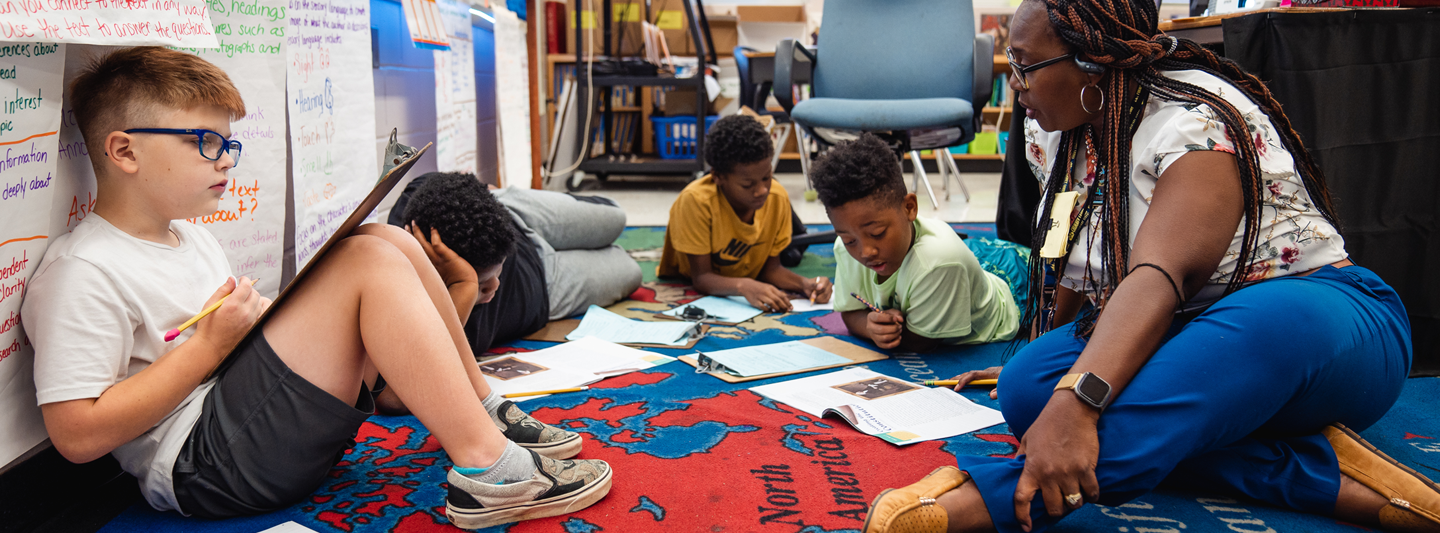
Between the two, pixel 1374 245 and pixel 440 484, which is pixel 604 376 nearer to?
pixel 440 484

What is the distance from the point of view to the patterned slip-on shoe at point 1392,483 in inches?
39.2

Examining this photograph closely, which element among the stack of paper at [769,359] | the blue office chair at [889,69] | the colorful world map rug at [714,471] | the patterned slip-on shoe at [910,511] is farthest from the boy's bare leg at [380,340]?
the blue office chair at [889,69]

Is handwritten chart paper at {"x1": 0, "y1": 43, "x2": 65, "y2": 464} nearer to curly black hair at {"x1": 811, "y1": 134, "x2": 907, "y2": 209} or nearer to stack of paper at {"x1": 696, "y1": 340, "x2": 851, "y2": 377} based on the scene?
stack of paper at {"x1": 696, "y1": 340, "x2": 851, "y2": 377}

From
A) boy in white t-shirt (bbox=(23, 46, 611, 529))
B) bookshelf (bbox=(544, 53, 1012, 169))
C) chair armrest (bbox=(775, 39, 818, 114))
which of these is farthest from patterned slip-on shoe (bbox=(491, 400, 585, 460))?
bookshelf (bbox=(544, 53, 1012, 169))

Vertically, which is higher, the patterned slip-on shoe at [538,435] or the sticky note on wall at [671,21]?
the sticky note on wall at [671,21]

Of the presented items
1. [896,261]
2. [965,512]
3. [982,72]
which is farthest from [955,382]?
[982,72]

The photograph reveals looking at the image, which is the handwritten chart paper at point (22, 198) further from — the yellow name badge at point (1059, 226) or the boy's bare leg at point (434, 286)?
the yellow name badge at point (1059, 226)

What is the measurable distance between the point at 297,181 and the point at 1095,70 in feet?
4.64

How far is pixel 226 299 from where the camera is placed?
1023 mm

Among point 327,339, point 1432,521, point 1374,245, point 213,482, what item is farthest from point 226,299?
point 1374,245

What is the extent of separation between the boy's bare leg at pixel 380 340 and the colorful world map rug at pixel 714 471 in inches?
5.5

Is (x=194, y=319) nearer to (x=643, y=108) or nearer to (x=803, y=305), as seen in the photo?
(x=803, y=305)

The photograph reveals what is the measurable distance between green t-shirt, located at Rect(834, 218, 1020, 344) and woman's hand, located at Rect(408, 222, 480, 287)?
82cm

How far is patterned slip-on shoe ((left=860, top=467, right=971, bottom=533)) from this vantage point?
951 millimetres
